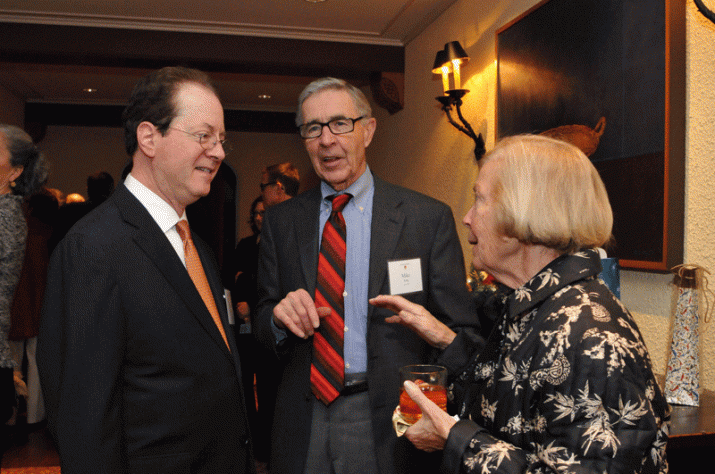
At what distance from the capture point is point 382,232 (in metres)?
1.69

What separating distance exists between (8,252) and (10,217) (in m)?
0.17

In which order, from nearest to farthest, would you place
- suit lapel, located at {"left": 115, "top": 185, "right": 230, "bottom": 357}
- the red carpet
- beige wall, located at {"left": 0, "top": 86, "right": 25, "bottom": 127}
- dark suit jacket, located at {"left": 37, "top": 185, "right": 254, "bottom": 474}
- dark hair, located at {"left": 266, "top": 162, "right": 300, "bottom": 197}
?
1. dark suit jacket, located at {"left": 37, "top": 185, "right": 254, "bottom": 474}
2. suit lapel, located at {"left": 115, "top": 185, "right": 230, "bottom": 357}
3. dark hair, located at {"left": 266, "top": 162, "right": 300, "bottom": 197}
4. the red carpet
5. beige wall, located at {"left": 0, "top": 86, "right": 25, "bottom": 127}

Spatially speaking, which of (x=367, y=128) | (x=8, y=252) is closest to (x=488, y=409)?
(x=367, y=128)

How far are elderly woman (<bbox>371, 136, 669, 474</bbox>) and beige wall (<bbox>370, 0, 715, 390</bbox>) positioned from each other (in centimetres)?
101

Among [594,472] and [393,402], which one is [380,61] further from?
[594,472]

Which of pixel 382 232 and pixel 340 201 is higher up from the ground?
pixel 340 201

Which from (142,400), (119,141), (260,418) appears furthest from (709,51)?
(119,141)

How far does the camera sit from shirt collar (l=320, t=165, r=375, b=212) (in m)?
1.76

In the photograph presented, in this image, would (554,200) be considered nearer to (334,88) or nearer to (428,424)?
(428,424)

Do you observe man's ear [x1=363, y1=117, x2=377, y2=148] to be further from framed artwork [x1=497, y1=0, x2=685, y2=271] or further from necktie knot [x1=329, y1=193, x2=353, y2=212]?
framed artwork [x1=497, y1=0, x2=685, y2=271]

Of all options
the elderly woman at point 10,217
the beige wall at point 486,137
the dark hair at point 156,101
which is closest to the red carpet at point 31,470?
the elderly woman at point 10,217

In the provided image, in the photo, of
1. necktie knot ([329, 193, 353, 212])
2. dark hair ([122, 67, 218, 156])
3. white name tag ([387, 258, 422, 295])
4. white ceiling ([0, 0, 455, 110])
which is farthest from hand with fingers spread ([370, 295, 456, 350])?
white ceiling ([0, 0, 455, 110])

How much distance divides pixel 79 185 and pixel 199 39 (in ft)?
17.2

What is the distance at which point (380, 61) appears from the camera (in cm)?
514
